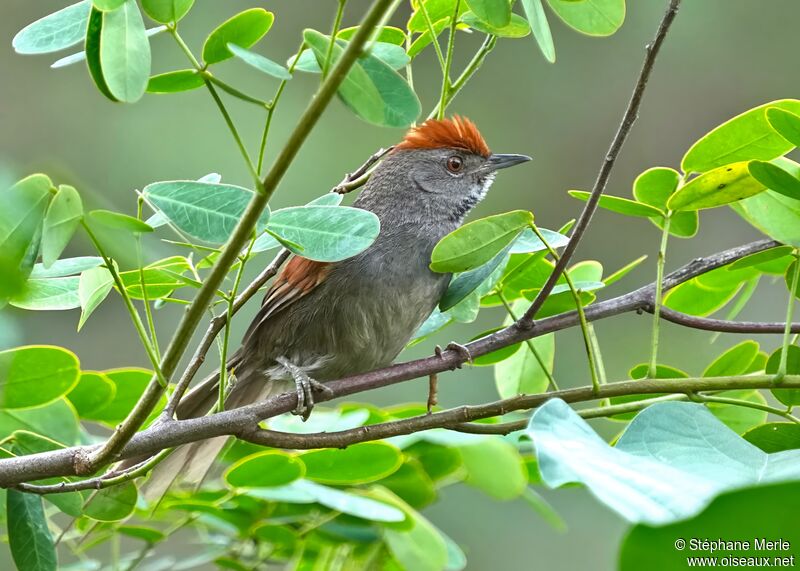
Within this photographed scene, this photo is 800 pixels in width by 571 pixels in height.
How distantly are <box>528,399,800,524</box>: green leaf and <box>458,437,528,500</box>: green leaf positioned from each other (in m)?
1.05

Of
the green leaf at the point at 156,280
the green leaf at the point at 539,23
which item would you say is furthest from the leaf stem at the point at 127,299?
the green leaf at the point at 539,23

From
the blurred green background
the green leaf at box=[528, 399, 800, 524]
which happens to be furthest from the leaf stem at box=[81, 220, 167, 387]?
the blurred green background

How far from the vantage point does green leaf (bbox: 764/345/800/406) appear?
2.25m

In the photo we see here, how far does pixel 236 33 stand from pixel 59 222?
66 centimetres

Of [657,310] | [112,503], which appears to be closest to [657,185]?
[657,310]

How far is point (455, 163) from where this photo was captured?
4.32 m

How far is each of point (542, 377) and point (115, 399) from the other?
1.32 meters

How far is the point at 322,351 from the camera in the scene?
12.0 feet

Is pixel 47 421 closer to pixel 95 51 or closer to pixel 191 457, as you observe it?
pixel 191 457

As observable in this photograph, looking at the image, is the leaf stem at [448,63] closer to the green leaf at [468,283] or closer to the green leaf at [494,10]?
the green leaf at [494,10]

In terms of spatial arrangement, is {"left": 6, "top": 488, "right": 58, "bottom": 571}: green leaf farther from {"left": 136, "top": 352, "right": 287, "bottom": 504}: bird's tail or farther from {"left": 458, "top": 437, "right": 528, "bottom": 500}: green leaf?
{"left": 458, "top": 437, "right": 528, "bottom": 500}: green leaf

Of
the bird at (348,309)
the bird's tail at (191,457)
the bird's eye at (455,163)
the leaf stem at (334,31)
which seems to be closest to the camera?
the leaf stem at (334,31)

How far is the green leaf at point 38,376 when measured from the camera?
7.90 ft

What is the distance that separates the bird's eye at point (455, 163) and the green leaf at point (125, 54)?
2496 millimetres
